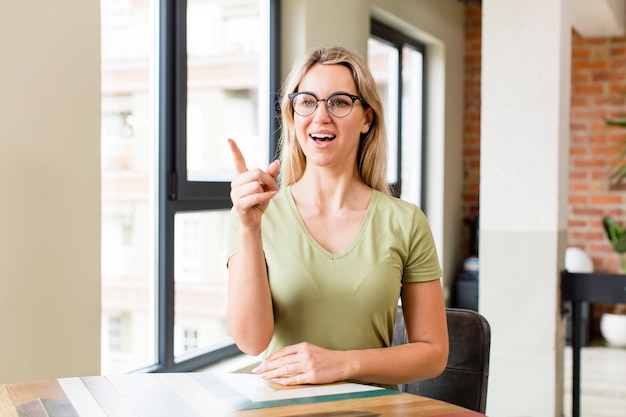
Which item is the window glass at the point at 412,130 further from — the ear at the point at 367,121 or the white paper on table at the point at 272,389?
the white paper on table at the point at 272,389

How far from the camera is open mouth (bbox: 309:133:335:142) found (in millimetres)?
1665

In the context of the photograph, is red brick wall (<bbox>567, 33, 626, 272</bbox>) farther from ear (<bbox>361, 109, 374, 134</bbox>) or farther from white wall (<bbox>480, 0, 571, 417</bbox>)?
ear (<bbox>361, 109, 374, 134</bbox>)

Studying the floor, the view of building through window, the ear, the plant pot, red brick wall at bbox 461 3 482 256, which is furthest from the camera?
red brick wall at bbox 461 3 482 256

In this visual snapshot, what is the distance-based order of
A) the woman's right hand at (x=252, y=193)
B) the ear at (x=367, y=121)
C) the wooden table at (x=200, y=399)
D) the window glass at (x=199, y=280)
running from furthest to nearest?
the window glass at (x=199, y=280) < the ear at (x=367, y=121) < the woman's right hand at (x=252, y=193) < the wooden table at (x=200, y=399)

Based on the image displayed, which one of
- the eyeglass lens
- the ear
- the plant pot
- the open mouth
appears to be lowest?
the plant pot

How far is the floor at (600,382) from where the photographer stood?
167 inches

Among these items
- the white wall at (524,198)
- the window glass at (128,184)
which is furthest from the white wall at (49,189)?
the white wall at (524,198)

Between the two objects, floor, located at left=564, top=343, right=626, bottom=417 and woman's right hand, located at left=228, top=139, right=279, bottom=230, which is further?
floor, located at left=564, top=343, right=626, bottom=417

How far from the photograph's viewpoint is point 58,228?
2324mm

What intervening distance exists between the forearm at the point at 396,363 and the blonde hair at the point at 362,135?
40 cm

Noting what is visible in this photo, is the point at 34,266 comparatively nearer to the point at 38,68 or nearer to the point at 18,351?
the point at 18,351

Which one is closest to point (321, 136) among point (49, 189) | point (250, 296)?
point (250, 296)

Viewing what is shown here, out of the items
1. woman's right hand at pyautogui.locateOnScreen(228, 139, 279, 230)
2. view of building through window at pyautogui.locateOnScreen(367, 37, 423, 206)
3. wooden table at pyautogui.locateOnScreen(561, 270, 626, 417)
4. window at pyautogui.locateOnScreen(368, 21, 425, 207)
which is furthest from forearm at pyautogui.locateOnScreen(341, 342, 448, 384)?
view of building through window at pyautogui.locateOnScreen(367, 37, 423, 206)

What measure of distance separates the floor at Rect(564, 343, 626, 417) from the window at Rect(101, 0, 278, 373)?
2037 millimetres
